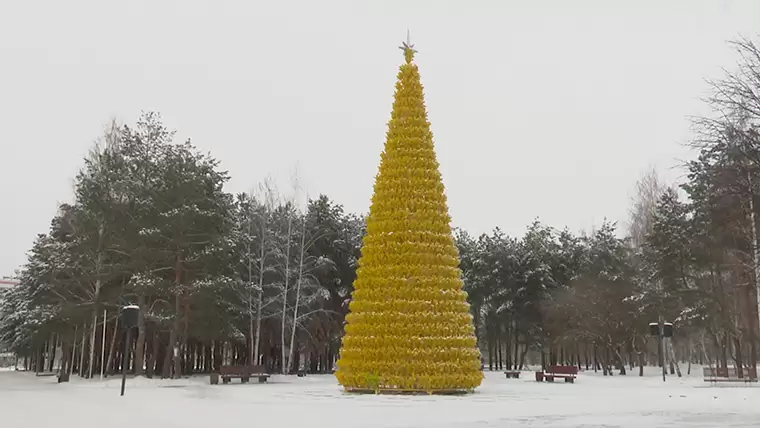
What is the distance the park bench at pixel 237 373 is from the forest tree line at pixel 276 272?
3266 mm

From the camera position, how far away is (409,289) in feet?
56.6

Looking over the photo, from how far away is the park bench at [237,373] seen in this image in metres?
26.7

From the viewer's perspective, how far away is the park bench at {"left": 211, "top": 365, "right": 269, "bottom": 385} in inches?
1051

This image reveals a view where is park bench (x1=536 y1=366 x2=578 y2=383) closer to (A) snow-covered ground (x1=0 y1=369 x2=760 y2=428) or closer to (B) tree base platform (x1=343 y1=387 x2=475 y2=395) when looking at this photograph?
(A) snow-covered ground (x1=0 y1=369 x2=760 y2=428)

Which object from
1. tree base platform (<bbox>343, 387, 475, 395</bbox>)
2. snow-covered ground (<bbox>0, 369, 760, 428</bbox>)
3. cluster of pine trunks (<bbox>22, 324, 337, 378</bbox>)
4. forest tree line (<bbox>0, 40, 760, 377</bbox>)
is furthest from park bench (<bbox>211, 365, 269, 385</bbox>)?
tree base platform (<bbox>343, 387, 475, 395</bbox>)

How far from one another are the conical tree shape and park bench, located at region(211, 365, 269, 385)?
35.2ft

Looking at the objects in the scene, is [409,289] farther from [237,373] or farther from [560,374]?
[560,374]

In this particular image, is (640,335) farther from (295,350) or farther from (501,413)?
(501,413)

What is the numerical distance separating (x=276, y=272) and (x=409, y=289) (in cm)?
2180

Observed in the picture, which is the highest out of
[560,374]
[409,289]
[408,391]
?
[409,289]

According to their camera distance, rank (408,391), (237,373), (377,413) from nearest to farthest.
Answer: (377,413), (408,391), (237,373)

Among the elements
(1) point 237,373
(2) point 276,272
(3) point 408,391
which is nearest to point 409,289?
(3) point 408,391

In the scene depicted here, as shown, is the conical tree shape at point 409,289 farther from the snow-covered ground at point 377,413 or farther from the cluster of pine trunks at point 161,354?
the cluster of pine trunks at point 161,354

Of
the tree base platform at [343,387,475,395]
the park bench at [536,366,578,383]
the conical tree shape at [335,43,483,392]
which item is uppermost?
the conical tree shape at [335,43,483,392]
